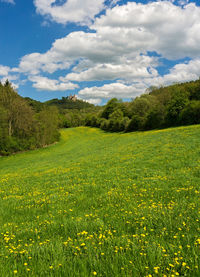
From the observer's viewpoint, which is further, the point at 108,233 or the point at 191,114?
the point at 191,114

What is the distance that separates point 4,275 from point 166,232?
3.47 metres

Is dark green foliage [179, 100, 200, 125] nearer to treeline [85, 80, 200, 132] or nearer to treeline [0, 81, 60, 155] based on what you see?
treeline [85, 80, 200, 132]

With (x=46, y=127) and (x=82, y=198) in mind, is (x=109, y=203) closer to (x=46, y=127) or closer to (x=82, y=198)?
(x=82, y=198)

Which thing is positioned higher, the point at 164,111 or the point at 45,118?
the point at 45,118

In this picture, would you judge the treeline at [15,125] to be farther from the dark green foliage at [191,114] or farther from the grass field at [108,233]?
the dark green foliage at [191,114]

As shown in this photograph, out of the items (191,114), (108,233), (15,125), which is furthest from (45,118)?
(108,233)

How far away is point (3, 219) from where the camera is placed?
6.30 m

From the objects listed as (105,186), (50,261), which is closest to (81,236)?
(50,261)

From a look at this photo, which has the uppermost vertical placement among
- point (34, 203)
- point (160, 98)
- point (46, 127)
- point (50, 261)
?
point (160, 98)

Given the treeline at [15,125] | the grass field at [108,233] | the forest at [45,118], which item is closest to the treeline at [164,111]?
the forest at [45,118]

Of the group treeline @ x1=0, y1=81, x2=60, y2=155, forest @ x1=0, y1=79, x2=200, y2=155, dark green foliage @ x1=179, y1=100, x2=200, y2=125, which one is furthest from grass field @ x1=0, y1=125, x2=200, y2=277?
dark green foliage @ x1=179, y1=100, x2=200, y2=125

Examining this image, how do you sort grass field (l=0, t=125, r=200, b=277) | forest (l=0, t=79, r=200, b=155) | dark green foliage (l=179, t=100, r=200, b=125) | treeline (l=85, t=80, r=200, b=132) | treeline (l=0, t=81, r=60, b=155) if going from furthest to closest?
treeline (l=85, t=80, r=200, b=132), dark green foliage (l=179, t=100, r=200, b=125), forest (l=0, t=79, r=200, b=155), treeline (l=0, t=81, r=60, b=155), grass field (l=0, t=125, r=200, b=277)

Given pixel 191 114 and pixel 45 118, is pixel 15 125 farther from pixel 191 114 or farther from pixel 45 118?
pixel 191 114

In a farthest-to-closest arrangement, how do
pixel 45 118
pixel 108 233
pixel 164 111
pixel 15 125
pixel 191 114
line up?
pixel 164 111, pixel 45 118, pixel 191 114, pixel 15 125, pixel 108 233
